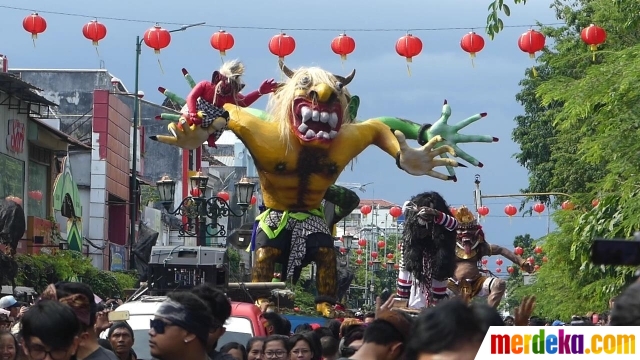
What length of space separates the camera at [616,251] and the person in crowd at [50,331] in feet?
10.2

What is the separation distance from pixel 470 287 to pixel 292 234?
3600 mm

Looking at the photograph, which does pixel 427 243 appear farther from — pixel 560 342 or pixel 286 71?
pixel 560 342

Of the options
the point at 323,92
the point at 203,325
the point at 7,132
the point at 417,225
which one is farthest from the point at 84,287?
the point at 7,132

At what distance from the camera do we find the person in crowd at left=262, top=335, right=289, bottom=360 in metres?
8.30

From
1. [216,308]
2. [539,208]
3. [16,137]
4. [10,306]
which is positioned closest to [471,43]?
[10,306]

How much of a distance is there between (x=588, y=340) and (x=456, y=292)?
8.44 meters

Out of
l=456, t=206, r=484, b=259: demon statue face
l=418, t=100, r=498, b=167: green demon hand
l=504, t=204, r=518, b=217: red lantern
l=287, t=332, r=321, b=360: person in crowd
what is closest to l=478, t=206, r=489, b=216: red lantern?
l=504, t=204, r=518, b=217: red lantern

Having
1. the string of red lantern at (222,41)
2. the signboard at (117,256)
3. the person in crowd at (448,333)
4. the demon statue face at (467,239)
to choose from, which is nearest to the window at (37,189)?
the signboard at (117,256)

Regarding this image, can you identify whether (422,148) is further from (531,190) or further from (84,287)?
(531,190)

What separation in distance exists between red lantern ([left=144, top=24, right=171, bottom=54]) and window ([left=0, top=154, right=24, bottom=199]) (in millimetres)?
13373

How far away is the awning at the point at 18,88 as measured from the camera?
3108 cm

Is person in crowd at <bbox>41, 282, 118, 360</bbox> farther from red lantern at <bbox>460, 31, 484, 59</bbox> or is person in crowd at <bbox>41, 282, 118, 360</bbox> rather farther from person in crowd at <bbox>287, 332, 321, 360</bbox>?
red lantern at <bbox>460, 31, 484, 59</bbox>

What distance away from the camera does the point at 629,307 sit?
146 inches

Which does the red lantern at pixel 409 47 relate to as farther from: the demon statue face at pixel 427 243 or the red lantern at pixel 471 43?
the demon statue face at pixel 427 243
